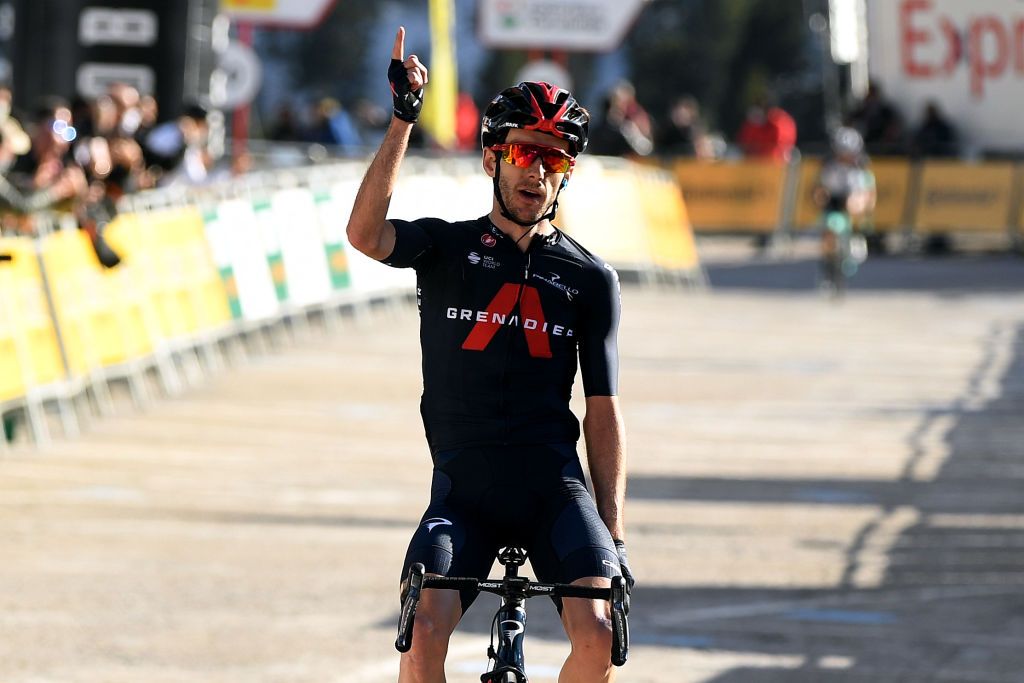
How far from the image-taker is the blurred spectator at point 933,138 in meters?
35.6

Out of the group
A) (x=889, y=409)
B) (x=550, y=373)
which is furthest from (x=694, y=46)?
(x=550, y=373)

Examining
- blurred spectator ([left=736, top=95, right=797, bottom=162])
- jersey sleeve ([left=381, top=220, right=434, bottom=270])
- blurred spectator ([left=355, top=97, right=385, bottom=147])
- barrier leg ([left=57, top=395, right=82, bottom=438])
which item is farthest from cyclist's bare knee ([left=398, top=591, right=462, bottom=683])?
blurred spectator ([left=355, top=97, right=385, bottom=147])

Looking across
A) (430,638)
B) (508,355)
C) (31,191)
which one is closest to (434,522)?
(430,638)

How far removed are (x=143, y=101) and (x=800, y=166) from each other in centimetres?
1801

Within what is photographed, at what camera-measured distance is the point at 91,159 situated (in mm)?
17234

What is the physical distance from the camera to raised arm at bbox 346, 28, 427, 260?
5473 millimetres

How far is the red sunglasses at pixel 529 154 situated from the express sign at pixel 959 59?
3173 cm

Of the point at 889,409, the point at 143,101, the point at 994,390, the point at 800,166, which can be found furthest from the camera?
the point at 800,166

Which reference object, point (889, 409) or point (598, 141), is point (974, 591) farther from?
point (598, 141)

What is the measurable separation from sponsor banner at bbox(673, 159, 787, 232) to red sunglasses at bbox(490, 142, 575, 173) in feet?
100

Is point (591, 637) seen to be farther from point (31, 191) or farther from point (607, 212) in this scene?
point (607, 212)

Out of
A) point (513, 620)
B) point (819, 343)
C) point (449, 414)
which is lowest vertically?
point (819, 343)

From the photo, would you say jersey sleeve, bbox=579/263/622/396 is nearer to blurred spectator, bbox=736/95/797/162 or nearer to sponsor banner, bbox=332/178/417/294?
sponsor banner, bbox=332/178/417/294

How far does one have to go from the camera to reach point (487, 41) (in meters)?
32.4
